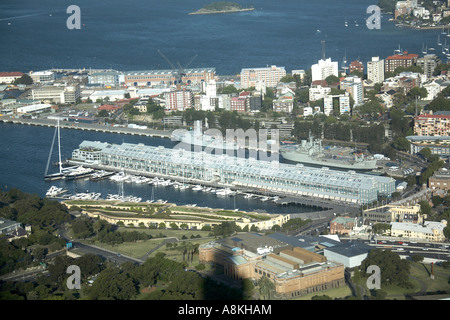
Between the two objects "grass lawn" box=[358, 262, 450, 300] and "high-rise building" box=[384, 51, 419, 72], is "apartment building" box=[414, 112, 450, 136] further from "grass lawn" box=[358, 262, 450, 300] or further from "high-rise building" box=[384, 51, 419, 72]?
"grass lawn" box=[358, 262, 450, 300]

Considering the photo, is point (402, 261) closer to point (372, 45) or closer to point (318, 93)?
point (318, 93)

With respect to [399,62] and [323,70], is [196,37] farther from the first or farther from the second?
[399,62]

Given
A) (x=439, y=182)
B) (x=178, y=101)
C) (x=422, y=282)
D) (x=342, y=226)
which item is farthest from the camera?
(x=178, y=101)

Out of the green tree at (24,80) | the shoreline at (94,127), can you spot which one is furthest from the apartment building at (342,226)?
the green tree at (24,80)

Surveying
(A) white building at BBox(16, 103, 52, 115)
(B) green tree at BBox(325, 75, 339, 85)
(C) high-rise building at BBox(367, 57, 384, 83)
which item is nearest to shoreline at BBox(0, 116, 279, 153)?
(A) white building at BBox(16, 103, 52, 115)

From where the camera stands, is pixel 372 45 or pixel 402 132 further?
pixel 372 45

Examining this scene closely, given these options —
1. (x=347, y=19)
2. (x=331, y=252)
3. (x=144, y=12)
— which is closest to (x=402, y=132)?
(x=331, y=252)

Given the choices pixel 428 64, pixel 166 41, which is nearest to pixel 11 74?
pixel 166 41
